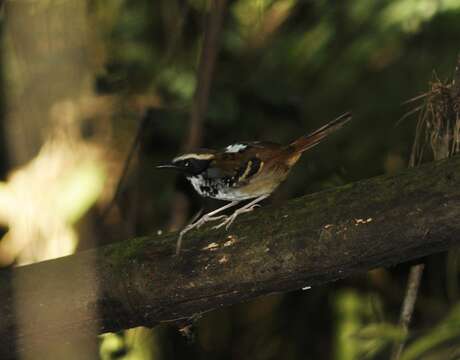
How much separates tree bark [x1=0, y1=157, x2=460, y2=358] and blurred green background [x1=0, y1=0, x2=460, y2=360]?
1.05 meters

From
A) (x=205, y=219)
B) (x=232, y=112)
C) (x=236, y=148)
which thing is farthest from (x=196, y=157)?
(x=232, y=112)

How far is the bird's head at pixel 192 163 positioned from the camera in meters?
3.86

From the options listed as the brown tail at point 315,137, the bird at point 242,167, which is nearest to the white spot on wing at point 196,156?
the bird at point 242,167

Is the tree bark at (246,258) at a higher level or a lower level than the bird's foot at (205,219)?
lower

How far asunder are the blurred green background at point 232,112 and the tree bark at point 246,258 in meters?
1.05

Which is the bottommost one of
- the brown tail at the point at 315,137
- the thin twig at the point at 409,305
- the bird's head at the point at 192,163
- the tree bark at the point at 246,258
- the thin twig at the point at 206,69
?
the thin twig at the point at 409,305

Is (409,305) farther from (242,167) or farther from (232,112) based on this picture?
(232,112)

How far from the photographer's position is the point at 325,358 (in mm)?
6676

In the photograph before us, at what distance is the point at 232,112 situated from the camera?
15.9 feet

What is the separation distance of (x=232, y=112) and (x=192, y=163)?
3.48 ft

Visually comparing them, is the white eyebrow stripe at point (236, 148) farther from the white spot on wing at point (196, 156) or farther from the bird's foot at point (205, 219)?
the bird's foot at point (205, 219)

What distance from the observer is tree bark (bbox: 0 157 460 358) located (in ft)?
8.93

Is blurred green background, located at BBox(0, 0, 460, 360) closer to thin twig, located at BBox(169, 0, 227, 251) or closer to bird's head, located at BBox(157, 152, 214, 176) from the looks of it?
thin twig, located at BBox(169, 0, 227, 251)

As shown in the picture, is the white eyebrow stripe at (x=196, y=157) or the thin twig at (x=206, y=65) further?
the thin twig at (x=206, y=65)
